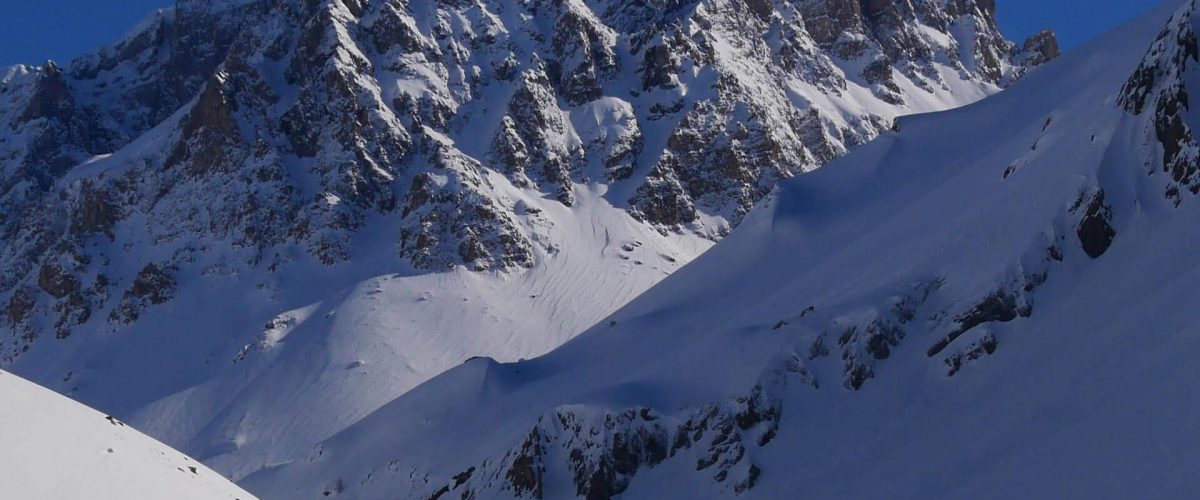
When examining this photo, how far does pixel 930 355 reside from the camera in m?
48.0

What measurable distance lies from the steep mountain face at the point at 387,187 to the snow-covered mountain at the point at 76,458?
8025 cm

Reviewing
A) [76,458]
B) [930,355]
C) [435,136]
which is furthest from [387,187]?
[76,458]

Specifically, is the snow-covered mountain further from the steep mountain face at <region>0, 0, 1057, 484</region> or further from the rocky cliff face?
the rocky cliff face

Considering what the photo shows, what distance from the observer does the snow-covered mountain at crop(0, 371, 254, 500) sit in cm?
1772

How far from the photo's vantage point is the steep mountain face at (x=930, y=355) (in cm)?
3838

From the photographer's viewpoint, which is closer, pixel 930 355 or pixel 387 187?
pixel 930 355

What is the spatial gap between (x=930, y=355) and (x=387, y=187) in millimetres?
101883

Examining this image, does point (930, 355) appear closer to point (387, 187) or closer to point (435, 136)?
point (387, 187)

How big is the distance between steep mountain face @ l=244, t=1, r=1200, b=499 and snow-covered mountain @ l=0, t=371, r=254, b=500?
2364cm

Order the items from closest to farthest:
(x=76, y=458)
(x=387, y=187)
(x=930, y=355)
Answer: (x=76, y=458), (x=930, y=355), (x=387, y=187)

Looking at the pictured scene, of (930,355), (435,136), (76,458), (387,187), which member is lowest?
(387,187)

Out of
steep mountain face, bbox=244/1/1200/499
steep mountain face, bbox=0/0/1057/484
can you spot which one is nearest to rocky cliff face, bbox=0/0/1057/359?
steep mountain face, bbox=0/0/1057/484

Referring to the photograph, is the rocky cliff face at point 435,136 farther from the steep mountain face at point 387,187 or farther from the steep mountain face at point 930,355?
the steep mountain face at point 930,355

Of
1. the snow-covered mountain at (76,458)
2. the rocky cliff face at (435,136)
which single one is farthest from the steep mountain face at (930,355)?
the rocky cliff face at (435,136)
